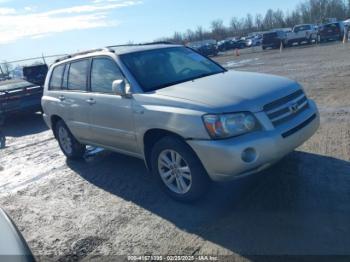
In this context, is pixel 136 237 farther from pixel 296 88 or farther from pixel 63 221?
pixel 296 88

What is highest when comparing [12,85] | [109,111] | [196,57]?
[196,57]

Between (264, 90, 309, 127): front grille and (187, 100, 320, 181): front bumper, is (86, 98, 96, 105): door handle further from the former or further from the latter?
(264, 90, 309, 127): front grille

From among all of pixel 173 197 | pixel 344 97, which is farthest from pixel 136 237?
pixel 344 97

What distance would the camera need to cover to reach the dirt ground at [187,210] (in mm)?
3676

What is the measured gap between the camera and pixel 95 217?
4.68 meters

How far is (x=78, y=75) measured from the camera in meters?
6.11

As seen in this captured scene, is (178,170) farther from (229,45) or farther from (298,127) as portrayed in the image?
(229,45)

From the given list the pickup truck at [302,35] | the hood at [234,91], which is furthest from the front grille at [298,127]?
the pickup truck at [302,35]

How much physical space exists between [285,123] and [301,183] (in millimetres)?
866

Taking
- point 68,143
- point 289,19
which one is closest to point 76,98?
point 68,143

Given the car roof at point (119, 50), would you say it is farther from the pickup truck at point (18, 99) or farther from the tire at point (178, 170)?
the pickup truck at point (18, 99)

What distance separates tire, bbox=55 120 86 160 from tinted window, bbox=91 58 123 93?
1.52m

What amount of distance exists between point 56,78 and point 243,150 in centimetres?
422

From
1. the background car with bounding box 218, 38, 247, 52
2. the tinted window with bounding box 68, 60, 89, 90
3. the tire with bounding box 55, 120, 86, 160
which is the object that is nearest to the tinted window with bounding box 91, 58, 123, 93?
the tinted window with bounding box 68, 60, 89, 90
